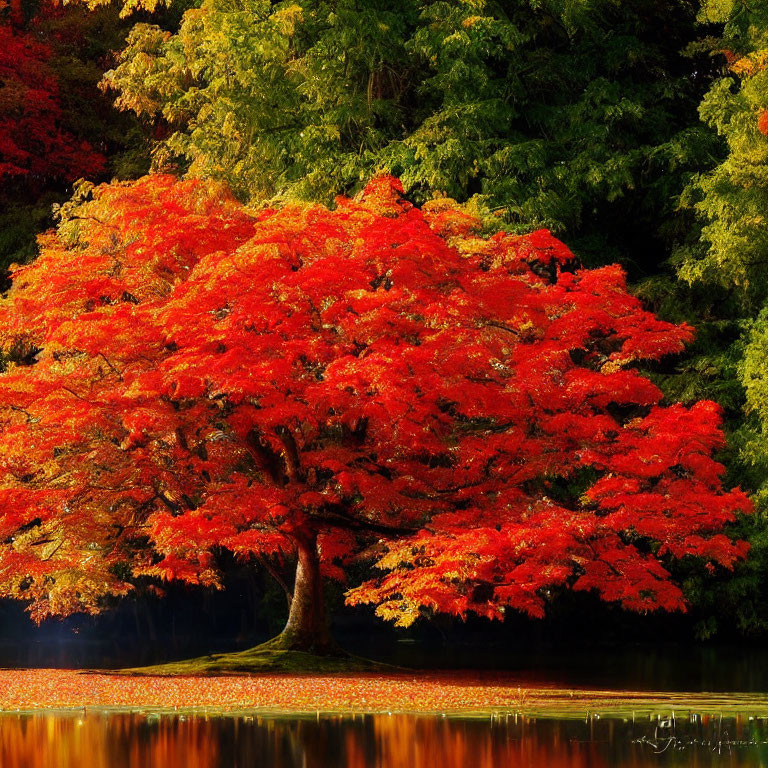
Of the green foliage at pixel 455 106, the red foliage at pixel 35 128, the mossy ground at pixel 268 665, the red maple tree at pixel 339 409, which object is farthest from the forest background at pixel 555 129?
the mossy ground at pixel 268 665

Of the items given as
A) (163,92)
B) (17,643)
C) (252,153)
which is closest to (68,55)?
(163,92)

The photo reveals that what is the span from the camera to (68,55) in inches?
1257

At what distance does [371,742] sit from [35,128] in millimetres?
22325

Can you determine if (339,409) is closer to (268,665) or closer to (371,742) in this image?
(268,665)

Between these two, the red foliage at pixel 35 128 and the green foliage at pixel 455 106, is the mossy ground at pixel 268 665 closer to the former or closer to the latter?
the green foliage at pixel 455 106

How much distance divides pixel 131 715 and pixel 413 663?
1146 centimetres

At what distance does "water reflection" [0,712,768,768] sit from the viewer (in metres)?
10.1

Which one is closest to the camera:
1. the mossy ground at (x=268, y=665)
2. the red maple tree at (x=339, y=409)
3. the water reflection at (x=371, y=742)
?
the water reflection at (x=371, y=742)

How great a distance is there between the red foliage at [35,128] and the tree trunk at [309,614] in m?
13.3

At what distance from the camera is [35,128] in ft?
99.8

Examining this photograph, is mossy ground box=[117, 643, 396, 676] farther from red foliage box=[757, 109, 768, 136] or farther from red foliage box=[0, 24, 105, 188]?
red foliage box=[0, 24, 105, 188]

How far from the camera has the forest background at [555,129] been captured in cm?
2420

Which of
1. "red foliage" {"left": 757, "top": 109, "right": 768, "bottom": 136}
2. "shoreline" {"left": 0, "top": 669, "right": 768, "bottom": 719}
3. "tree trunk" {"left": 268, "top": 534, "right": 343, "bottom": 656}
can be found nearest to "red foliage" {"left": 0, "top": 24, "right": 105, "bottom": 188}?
"tree trunk" {"left": 268, "top": 534, "right": 343, "bottom": 656}

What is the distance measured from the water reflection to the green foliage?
12573 mm
